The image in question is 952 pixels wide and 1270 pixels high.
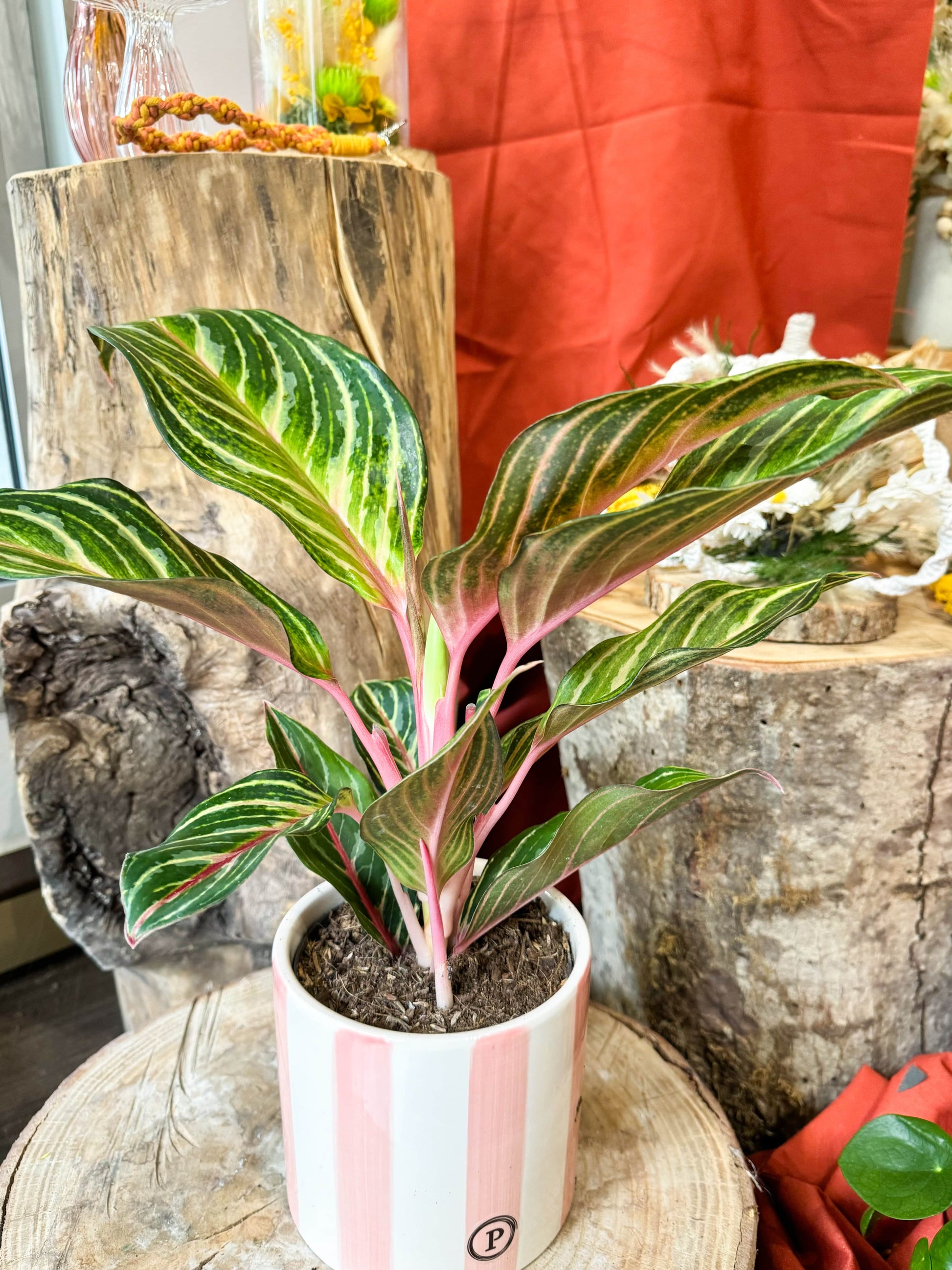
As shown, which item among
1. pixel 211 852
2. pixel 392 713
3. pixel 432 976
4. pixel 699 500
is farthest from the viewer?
pixel 392 713

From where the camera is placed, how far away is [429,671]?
603 millimetres

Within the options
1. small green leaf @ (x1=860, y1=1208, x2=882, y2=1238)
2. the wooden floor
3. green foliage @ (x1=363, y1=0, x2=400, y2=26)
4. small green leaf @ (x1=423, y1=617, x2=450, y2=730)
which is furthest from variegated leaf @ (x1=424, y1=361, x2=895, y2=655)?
the wooden floor

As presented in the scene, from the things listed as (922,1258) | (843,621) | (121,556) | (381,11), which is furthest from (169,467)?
(922,1258)

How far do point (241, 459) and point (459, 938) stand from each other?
0.34m

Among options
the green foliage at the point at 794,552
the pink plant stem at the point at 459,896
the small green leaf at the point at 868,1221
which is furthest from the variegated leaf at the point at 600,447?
the small green leaf at the point at 868,1221

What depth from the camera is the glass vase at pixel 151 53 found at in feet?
2.93

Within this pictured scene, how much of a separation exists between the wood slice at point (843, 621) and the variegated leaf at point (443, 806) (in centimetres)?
41

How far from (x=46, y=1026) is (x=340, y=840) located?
672mm

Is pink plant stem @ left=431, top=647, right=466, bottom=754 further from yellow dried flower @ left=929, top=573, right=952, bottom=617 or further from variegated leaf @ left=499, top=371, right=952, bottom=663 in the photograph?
yellow dried flower @ left=929, top=573, right=952, bottom=617

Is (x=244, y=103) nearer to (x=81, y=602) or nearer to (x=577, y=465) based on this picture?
(x=81, y=602)

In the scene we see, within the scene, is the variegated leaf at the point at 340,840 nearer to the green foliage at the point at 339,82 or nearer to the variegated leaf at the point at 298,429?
the variegated leaf at the point at 298,429

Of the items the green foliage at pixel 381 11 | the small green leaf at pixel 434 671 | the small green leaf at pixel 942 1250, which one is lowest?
the small green leaf at pixel 942 1250

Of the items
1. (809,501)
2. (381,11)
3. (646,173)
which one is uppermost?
(381,11)

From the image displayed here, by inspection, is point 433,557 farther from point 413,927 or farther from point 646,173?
point 646,173
